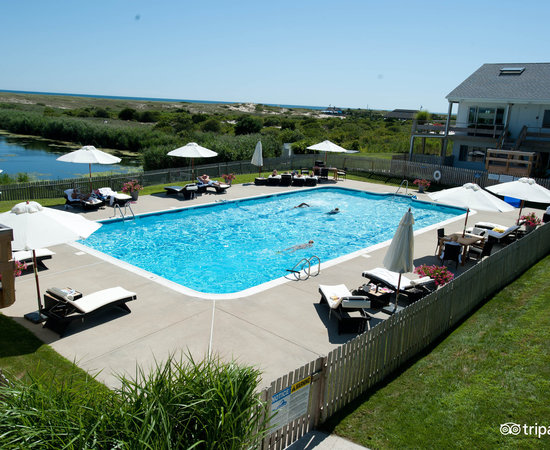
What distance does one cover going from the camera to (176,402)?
4.46 meters

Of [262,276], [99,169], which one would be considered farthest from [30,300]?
[99,169]

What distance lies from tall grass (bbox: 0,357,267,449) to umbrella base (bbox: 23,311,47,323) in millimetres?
3934

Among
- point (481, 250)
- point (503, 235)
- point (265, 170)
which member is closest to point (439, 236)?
point (481, 250)

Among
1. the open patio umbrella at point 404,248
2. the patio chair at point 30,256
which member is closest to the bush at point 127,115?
the patio chair at point 30,256

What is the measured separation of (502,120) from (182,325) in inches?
1199

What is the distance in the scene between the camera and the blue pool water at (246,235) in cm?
1293

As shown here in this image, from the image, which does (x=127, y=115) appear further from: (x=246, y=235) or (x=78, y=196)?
(x=246, y=235)

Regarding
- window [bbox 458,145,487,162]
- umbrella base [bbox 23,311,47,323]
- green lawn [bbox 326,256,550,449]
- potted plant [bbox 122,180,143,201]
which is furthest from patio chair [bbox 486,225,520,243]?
window [bbox 458,145,487,162]

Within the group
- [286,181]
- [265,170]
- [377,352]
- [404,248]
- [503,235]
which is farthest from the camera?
[265,170]

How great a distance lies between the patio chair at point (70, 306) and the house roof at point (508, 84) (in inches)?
1165

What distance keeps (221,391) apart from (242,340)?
133 inches

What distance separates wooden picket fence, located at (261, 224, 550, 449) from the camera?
5211 mm

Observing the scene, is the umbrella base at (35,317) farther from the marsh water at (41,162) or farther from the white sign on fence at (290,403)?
the marsh water at (41,162)

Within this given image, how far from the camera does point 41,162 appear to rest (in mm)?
43469
